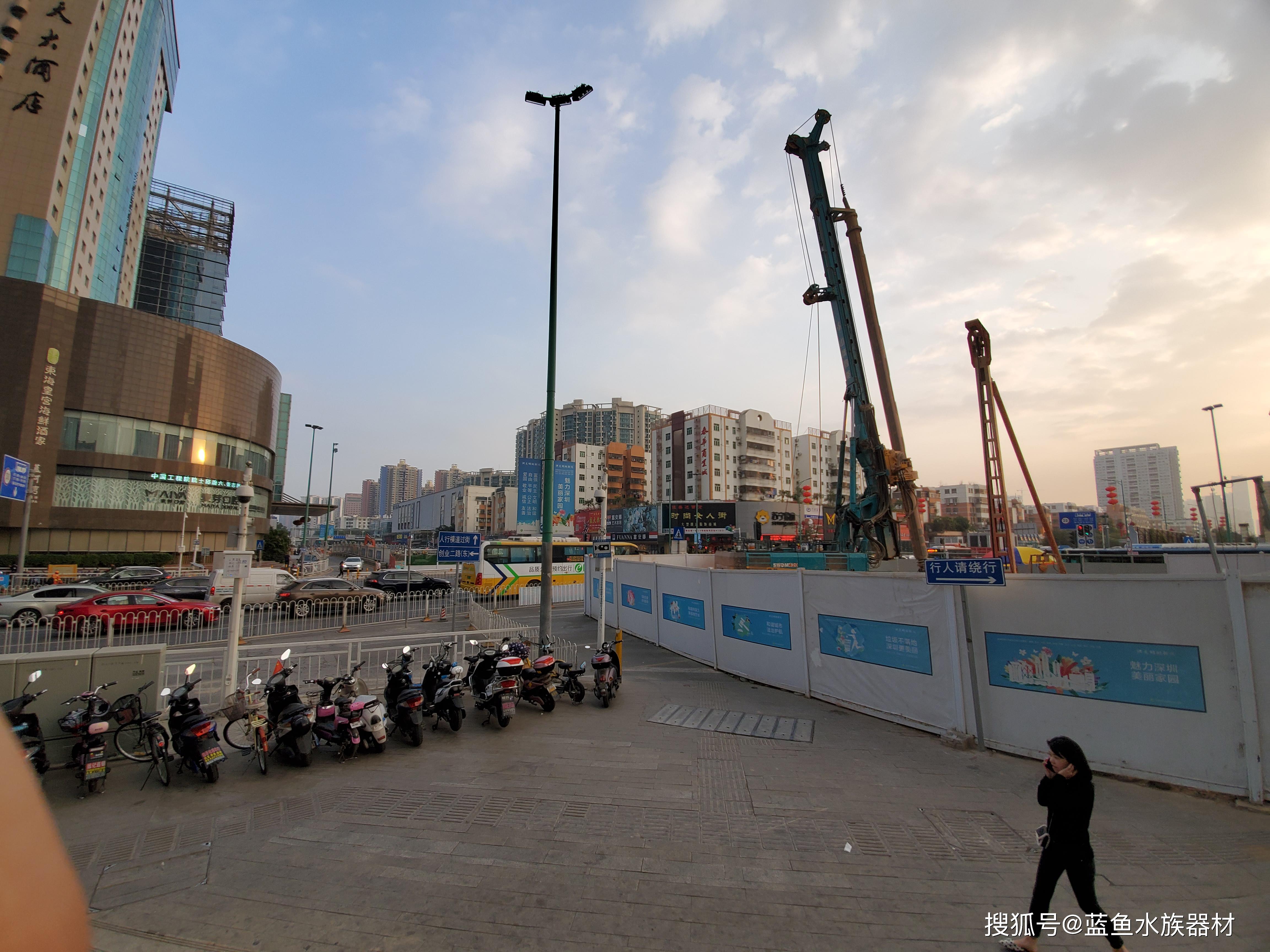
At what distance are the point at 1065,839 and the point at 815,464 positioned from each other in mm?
104071

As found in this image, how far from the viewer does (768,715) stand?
933 centimetres

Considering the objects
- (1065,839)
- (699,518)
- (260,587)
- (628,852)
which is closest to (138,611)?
(260,587)

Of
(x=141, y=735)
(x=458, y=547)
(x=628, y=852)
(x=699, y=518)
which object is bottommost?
(x=628, y=852)

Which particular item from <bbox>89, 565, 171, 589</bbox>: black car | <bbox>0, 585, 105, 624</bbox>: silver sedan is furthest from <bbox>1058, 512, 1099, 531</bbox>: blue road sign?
<bbox>89, 565, 171, 589</bbox>: black car

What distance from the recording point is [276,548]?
1949 inches

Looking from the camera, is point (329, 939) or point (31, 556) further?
point (31, 556)

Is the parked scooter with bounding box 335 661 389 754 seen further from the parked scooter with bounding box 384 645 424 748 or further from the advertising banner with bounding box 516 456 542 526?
the advertising banner with bounding box 516 456 542 526

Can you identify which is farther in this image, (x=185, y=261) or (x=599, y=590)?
(x=185, y=261)

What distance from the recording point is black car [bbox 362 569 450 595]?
92.1ft

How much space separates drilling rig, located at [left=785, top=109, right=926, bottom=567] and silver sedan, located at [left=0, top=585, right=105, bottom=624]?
26.0 metres

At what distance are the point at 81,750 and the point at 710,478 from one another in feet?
274

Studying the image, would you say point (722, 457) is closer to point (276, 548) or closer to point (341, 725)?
point (276, 548)

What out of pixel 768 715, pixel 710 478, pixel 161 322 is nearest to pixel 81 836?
pixel 768 715

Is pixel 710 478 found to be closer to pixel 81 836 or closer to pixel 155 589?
pixel 155 589
